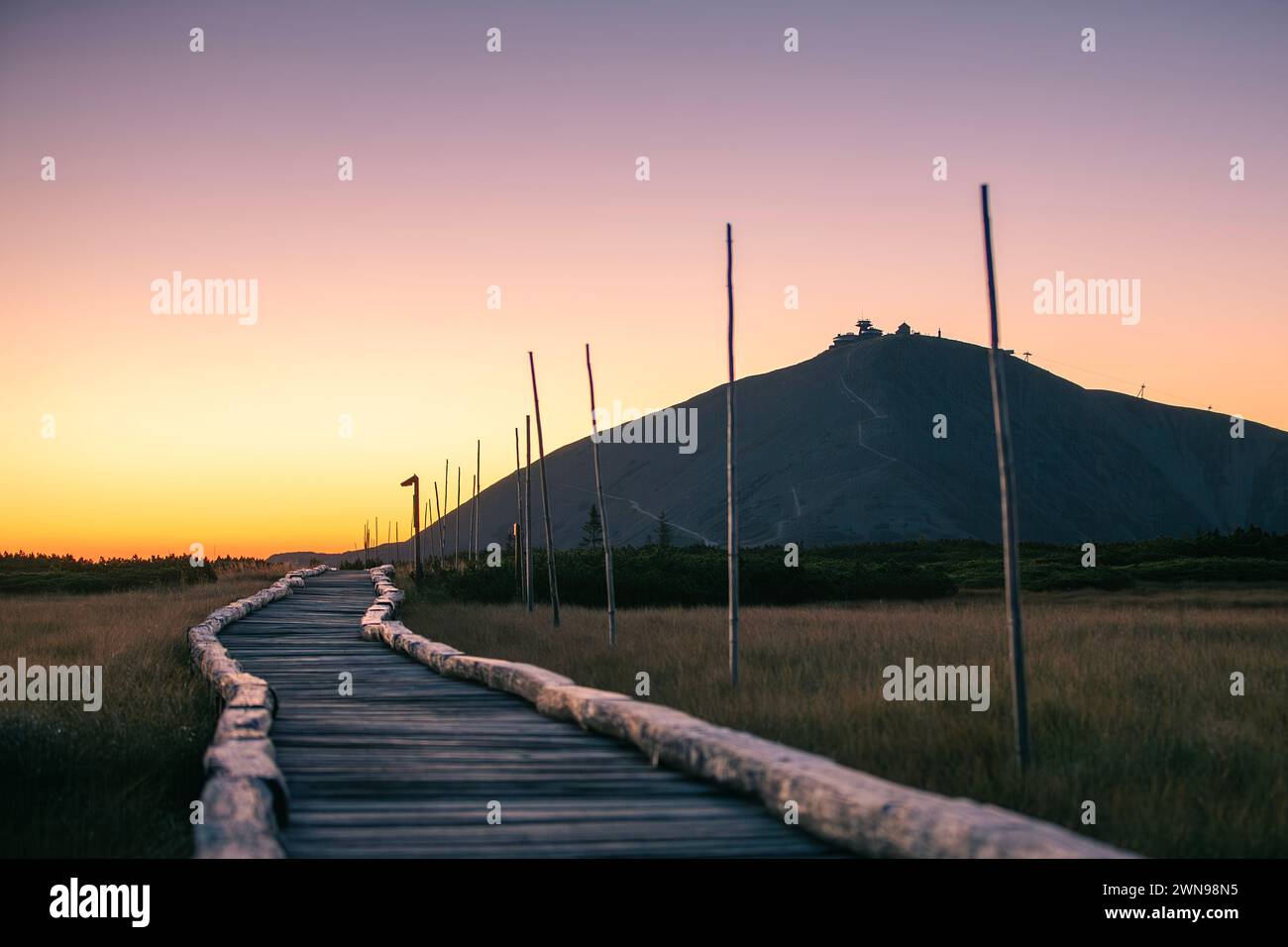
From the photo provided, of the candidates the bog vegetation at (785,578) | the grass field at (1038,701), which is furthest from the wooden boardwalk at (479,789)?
the bog vegetation at (785,578)

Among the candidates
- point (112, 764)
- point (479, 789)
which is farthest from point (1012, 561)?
point (112, 764)

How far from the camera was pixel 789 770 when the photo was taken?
6773 mm

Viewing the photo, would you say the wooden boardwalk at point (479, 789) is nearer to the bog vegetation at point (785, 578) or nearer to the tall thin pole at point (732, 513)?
the tall thin pole at point (732, 513)

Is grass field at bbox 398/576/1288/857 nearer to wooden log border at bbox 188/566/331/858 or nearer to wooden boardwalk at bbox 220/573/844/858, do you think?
wooden boardwalk at bbox 220/573/844/858

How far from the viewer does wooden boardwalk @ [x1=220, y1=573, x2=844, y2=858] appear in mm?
6125

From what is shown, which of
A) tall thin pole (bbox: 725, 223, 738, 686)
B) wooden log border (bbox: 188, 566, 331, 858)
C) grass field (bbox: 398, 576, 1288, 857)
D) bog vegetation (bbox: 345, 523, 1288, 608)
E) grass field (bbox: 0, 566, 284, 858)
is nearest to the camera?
wooden log border (bbox: 188, 566, 331, 858)

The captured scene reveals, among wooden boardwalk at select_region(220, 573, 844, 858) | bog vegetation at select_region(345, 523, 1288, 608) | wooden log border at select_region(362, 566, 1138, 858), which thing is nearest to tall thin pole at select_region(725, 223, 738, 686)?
wooden boardwalk at select_region(220, 573, 844, 858)

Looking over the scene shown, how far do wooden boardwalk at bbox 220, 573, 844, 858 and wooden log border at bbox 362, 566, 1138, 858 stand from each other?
13 centimetres

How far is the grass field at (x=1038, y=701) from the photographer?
7.70 meters

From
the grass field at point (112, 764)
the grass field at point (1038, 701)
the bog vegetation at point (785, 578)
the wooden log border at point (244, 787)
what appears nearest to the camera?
the wooden log border at point (244, 787)

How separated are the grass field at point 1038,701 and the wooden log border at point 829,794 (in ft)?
4.62

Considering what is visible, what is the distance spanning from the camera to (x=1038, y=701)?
11797 millimetres
